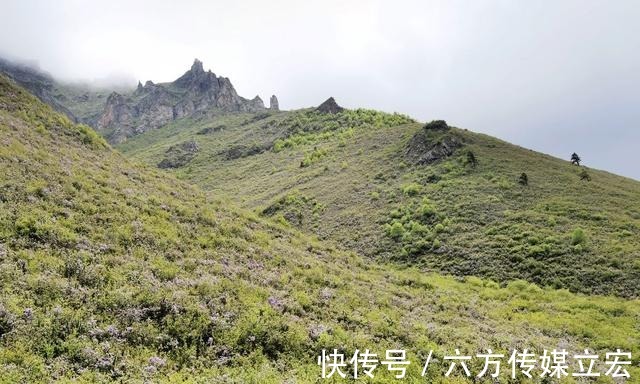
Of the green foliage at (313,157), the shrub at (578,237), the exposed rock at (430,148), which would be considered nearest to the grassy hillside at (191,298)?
the shrub at (578,237)

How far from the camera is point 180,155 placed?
122 m

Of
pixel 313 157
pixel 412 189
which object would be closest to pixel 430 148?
pixel 412 189

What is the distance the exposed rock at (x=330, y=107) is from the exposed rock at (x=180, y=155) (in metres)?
35.9

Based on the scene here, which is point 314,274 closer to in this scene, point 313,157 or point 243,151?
point 313,157

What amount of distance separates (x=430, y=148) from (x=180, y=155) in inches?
3130

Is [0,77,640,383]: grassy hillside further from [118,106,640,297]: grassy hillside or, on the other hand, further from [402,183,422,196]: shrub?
[402,183,422,196]: shrub

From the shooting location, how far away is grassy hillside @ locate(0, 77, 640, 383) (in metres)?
12.6

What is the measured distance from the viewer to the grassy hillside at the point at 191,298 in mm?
12570

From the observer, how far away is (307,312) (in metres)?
18.6

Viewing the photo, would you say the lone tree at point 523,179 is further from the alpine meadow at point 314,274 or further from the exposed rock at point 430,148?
the exposed rock at point 430,148

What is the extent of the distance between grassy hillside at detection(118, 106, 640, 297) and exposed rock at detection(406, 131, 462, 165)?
0.25m

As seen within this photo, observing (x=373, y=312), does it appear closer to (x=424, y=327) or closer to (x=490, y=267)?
(x=424, y=327)

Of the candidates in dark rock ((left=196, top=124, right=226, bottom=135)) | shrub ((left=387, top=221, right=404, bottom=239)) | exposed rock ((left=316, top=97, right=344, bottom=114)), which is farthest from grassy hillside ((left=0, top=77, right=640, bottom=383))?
dark rock ((left=196, top=124, right=226, bottom=135))

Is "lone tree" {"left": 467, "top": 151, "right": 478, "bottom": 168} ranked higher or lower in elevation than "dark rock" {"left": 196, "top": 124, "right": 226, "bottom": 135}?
lower
